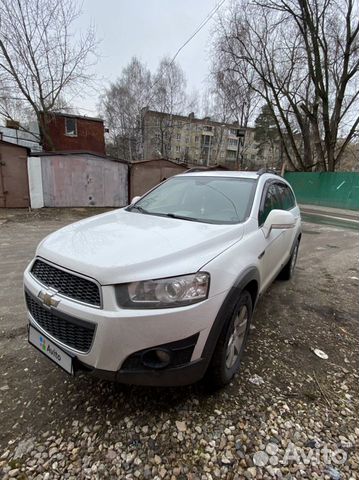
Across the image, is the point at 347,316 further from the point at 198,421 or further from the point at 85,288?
the point at 85,288

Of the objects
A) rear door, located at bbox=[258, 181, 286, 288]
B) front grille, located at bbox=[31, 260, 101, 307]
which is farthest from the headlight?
rear door, located at bbox=[258, 181, 286, 288]

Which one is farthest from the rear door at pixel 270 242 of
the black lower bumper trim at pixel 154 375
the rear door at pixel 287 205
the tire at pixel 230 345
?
the black lower bumper trim at pixel 154 375

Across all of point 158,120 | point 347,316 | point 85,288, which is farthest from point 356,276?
point 158,120

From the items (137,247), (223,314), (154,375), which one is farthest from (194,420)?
(137,247)

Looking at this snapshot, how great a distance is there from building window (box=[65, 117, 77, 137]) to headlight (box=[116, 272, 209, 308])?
22134 mm

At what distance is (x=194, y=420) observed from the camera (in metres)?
1.79

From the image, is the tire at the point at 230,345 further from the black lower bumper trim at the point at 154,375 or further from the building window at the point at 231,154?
the building window at the point at 231,154

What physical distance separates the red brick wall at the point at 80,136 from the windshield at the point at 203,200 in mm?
17771

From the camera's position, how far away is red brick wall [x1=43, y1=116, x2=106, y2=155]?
19.5 m

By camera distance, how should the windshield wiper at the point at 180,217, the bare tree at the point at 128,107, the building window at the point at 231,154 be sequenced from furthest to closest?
the building window at the point at 231,154 → the bare tree at the point at 128,107 → the windshield wiper at the point at 180,217

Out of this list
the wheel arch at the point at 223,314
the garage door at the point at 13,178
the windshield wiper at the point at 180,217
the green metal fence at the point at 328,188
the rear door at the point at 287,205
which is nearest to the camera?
the wheel arch at the point at 223,314

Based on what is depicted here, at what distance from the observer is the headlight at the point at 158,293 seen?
1488 mm

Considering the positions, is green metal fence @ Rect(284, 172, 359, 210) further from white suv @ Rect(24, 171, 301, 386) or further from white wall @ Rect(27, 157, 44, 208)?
white suv @ Rect(24, 171, 301, 386)

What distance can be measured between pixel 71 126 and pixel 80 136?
0.93 metres
